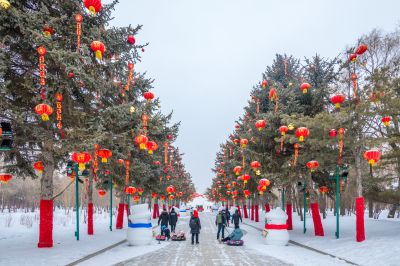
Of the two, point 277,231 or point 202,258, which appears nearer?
point 202,258

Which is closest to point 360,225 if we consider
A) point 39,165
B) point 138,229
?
point 138,229

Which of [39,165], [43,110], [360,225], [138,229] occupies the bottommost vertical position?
[138,229]

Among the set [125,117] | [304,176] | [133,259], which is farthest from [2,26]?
[304,176]

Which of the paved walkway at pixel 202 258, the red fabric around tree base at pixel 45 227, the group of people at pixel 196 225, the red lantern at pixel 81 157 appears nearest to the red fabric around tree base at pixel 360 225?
the paved walkway at pixel 202 258

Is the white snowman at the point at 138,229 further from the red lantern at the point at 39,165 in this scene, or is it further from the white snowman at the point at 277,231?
the white snowman at the point at 277,231

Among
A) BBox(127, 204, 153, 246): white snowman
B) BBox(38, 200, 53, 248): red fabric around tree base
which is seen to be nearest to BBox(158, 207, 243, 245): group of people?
BBox(127, 204, 153, 246): white snowman

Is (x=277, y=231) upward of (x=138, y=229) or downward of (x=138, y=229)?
downward

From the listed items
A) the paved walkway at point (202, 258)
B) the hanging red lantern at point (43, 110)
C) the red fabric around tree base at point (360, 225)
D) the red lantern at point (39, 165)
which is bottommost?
the paved walkway at point (202, 258)

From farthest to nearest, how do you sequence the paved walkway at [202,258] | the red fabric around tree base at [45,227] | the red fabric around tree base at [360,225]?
the red fabric around tree base at [360,225] < the red fabric around tree base at [45,227] < the paved walkway at [202,258]

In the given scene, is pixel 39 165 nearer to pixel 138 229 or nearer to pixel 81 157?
pixel 81 157

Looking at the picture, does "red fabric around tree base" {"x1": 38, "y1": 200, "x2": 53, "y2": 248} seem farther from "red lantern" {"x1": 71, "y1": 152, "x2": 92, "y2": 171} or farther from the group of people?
the group of people

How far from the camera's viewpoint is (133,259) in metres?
13.2

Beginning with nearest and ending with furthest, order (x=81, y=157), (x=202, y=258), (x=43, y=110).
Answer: (x=43, y=110) → (x=81, y=157) → (x=202, y=258)

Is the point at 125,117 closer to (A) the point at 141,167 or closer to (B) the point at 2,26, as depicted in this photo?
(B) the point at 2,26
